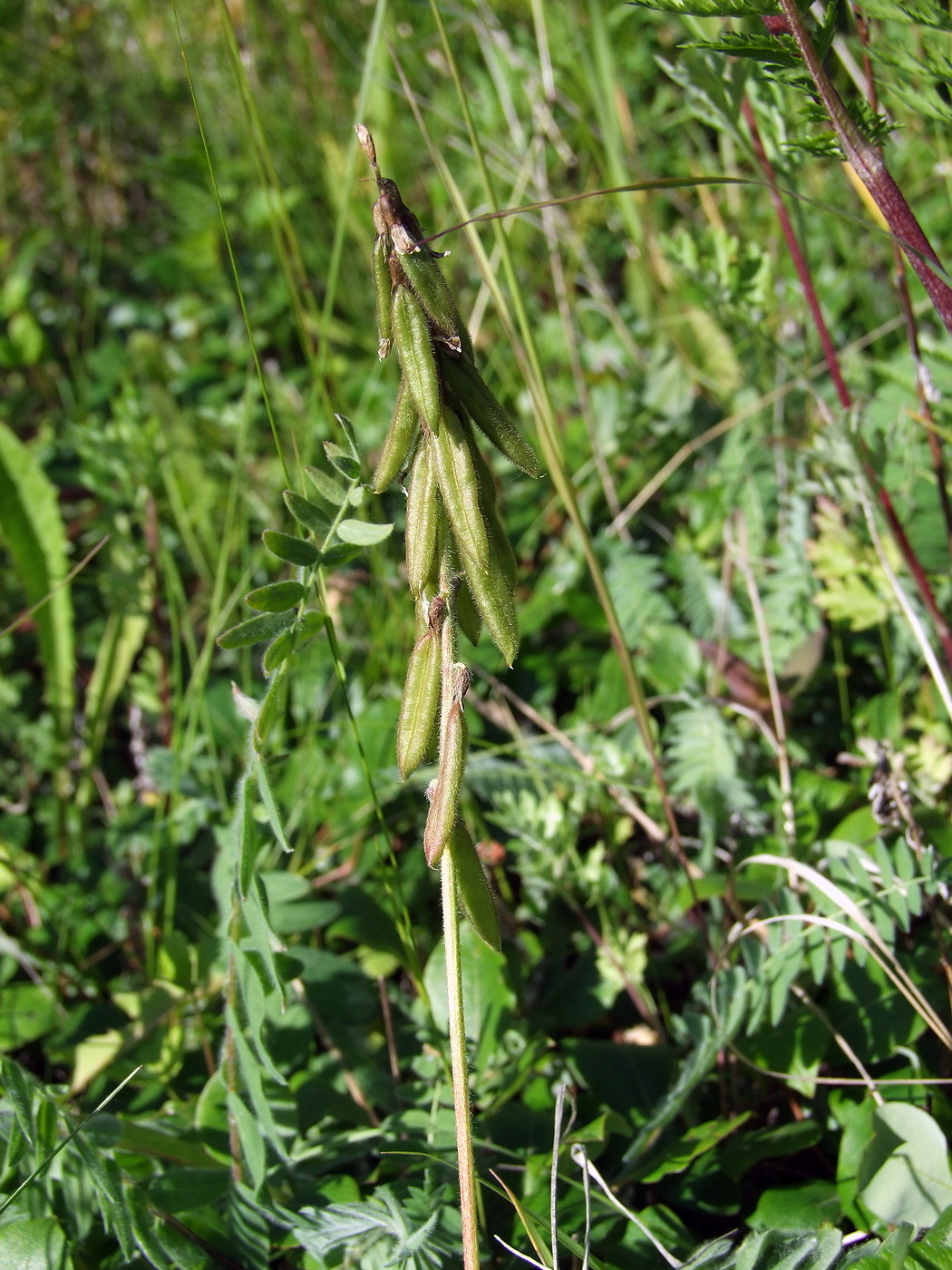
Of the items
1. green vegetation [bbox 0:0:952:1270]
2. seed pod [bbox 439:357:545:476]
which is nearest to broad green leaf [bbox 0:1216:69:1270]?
green vegetation [bbox 0:0:952:1270]

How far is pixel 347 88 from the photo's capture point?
3426 mm

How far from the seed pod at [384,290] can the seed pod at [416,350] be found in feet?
0.03

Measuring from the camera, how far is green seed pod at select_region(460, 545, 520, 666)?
88cm

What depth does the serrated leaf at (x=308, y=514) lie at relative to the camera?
1000 mm

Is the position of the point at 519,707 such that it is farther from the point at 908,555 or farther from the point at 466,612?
the point at 466,612

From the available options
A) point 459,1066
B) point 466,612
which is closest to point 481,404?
point 466,612

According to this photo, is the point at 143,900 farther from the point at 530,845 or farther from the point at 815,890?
the point at 815,890

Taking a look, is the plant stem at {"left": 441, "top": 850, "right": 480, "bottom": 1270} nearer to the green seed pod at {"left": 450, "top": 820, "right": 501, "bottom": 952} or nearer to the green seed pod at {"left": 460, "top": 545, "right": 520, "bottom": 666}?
the green seed pod at {"left": 450, "top": 820, "right": 501, "bottom": 952}

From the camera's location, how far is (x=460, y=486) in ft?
2.78

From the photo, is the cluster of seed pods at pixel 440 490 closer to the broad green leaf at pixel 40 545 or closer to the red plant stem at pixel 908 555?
the red plant stem at pixel 908 555

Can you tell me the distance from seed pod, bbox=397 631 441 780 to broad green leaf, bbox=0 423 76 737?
5.17 ft

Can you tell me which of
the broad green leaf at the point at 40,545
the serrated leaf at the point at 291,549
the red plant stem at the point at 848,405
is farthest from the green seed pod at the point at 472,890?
the broad green leaf at the point at 40,545

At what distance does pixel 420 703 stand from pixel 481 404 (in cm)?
25

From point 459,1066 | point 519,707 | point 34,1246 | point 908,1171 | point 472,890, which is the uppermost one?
point 472,890
